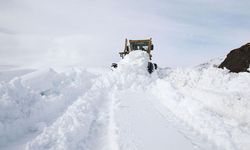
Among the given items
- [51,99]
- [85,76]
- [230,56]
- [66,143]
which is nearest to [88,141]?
[66,143]

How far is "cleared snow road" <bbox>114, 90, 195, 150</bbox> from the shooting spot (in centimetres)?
577

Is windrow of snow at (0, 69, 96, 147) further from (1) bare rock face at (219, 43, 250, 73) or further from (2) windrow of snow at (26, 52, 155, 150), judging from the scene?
(1) bare rock face at (219, 43, 250, 73)

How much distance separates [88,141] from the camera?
609 centimetres

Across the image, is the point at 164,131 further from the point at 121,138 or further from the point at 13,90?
the point at 13,90

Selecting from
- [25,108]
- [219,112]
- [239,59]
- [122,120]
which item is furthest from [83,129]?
[239,59]

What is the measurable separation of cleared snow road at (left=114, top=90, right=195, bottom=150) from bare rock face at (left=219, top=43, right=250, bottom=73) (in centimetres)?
850

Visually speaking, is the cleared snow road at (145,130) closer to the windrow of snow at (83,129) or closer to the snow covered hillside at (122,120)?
the snow covered hillside at (122,120)

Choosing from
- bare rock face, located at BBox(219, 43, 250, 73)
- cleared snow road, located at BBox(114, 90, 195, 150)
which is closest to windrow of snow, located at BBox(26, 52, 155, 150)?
cleared snow road, located at BBox(114, 90, 195, 150)

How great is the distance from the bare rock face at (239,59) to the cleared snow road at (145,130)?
335 inches

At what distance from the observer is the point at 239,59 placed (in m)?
17.1

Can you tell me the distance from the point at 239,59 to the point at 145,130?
11921 millimetres

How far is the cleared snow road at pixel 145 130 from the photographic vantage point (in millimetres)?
5773

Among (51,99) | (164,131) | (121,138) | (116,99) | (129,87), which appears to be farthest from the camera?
(129,87)

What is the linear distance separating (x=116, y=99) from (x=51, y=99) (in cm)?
230
